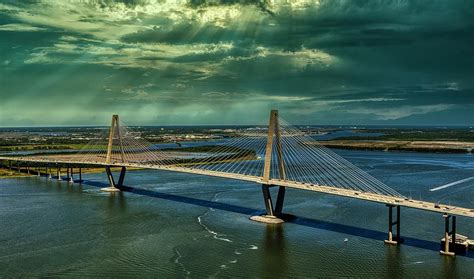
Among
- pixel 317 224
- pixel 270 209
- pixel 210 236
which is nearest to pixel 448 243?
pixel 317 224

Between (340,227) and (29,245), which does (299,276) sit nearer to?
(340,227)

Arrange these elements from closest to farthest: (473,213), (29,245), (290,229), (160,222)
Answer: (473,213)
(29,245)
(290,229)
(160,222)

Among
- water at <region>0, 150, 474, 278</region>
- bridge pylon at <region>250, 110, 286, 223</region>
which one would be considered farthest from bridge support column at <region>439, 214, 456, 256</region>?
bridge pylon at <region>250, 110, 286, 223</region>

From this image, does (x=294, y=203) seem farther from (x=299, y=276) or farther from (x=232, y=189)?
(x=299, y=276)

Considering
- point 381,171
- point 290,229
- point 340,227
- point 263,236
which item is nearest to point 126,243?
point 263,236

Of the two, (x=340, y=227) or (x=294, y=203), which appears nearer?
(x=340, y=227)

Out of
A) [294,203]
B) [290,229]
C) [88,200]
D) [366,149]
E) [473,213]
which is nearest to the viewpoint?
[473,213]

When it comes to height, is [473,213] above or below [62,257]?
above

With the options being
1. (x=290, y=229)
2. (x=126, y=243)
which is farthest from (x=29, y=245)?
(x=290, y=229)

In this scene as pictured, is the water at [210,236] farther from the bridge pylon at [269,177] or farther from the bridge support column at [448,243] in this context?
the bridge pylon at [269,177]
